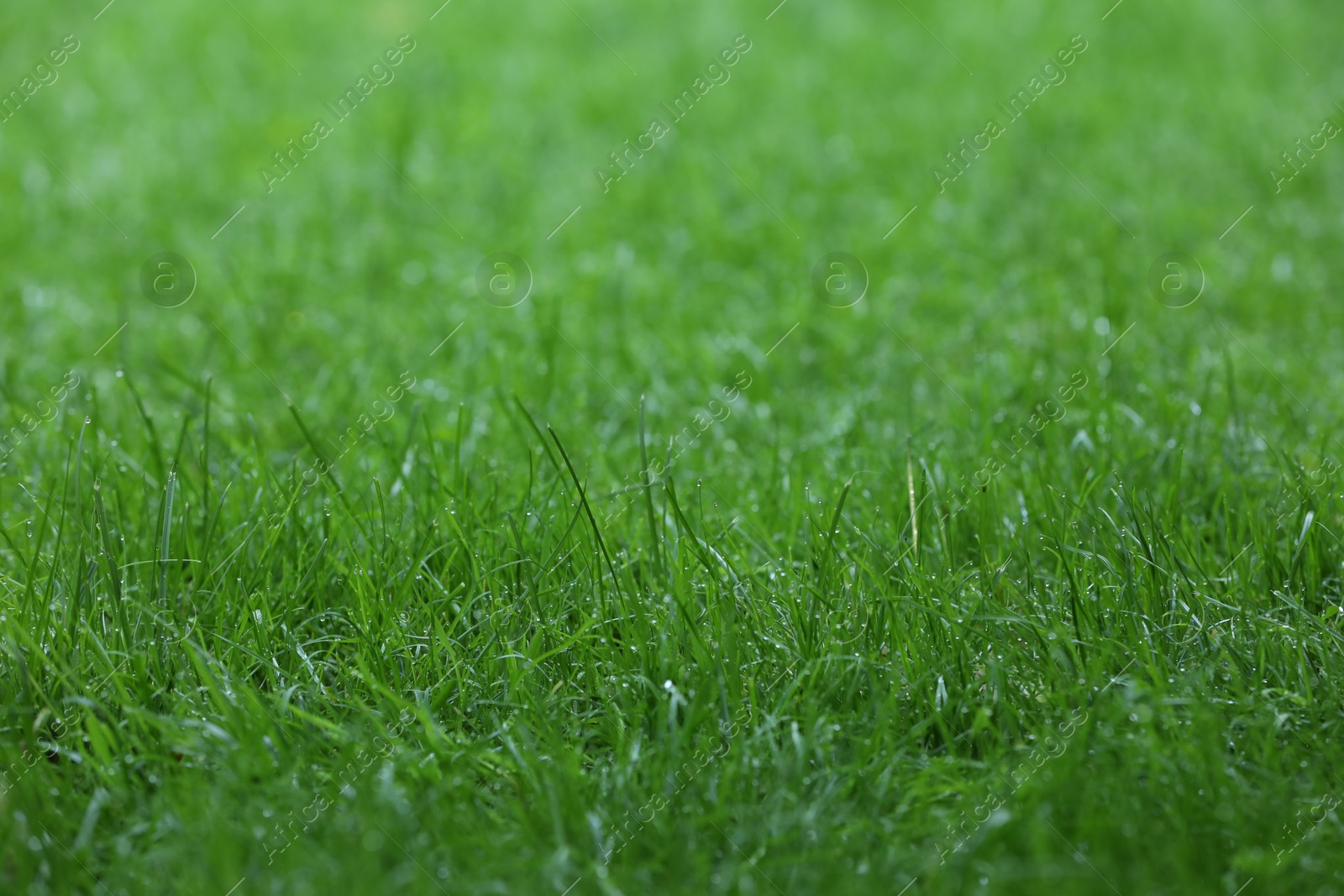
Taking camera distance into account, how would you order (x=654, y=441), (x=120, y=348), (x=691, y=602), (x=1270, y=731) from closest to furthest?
(x=1270, y=731)
(x=691, y=602)
(x=654, y=441)
(x=120, y=348)

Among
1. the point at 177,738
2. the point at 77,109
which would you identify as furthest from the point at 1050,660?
the point at 77,109

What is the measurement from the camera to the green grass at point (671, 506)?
1.82 meters

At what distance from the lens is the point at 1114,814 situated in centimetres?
177

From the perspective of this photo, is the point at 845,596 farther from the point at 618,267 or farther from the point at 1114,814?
the point at 618,267

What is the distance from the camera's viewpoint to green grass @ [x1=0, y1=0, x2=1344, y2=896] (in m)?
1.82

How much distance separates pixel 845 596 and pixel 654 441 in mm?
997

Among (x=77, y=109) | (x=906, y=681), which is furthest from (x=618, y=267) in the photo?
(x=77, y=109)

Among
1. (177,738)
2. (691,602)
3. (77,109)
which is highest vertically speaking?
(77,109)

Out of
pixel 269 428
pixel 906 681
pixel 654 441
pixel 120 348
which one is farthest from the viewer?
pixel 120 348

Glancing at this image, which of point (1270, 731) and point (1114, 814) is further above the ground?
point (1114, 814)

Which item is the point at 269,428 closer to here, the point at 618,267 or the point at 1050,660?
the point at 618,267

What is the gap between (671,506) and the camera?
270cm

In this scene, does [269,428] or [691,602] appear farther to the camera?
[269,428]

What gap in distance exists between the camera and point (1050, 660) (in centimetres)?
211
